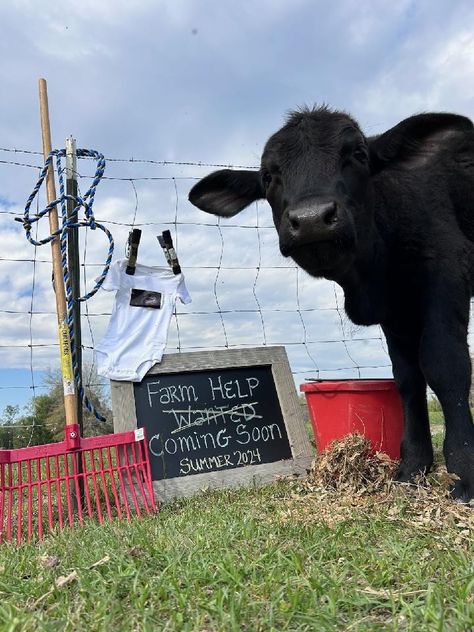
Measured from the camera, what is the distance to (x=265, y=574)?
1.99m

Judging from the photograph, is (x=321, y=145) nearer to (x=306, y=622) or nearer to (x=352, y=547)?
(x=352, y=547)

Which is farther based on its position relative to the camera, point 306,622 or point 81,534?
point 81,534

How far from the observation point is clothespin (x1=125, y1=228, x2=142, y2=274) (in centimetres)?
499

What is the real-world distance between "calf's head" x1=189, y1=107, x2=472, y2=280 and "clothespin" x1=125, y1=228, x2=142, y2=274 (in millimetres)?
704

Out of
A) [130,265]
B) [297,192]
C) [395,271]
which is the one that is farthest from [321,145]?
[130,265]

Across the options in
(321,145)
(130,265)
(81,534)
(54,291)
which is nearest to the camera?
(81,534)

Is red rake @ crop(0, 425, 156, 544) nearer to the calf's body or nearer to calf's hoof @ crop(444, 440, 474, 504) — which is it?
the calf's body

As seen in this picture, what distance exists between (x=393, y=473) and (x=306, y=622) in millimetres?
2544

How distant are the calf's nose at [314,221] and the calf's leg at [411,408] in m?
1.57

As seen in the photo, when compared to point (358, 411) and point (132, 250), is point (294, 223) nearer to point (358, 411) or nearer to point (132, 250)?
point (358, 411)

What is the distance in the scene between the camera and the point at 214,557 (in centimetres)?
219

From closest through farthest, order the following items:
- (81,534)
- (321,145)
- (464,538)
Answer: (464,538)
(81,534)
(321,145)

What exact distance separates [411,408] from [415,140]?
1954mm

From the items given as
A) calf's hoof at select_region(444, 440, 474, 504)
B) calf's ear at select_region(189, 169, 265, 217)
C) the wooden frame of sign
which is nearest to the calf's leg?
calf's hoof at select_region(444, 440, 474, 504)
